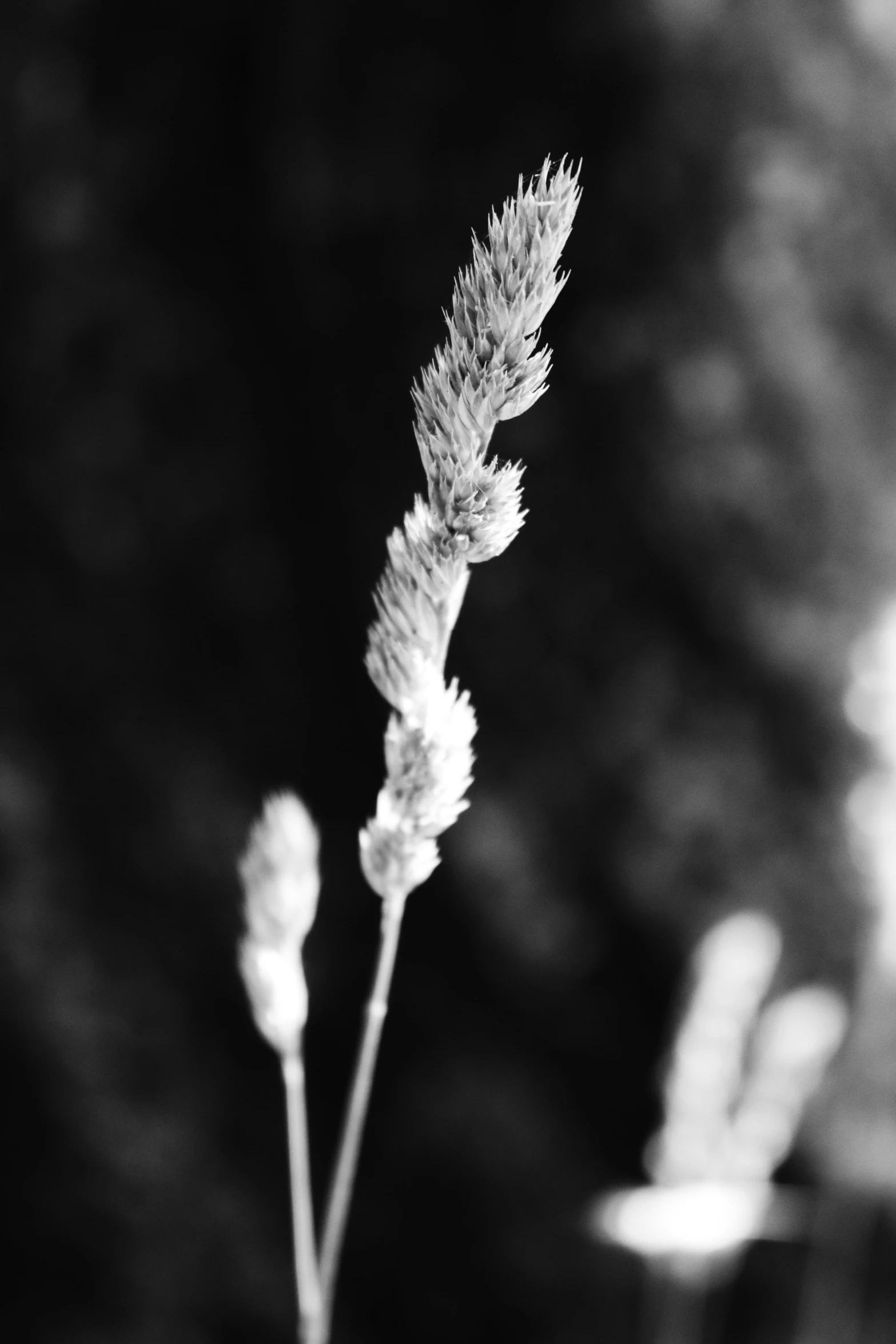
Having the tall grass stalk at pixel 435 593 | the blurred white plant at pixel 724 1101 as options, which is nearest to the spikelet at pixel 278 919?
the tall grass stalk at pixel 435 593

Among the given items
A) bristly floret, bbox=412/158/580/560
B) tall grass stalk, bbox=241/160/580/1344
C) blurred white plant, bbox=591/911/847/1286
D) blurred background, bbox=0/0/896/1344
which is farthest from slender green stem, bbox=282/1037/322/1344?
blurred background, bbox=0/0/896/1344

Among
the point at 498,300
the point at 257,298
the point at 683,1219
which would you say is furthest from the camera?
the point at 257,298

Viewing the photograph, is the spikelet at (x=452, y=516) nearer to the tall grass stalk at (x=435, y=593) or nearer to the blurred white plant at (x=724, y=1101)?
the tall grass stalk at (x=435, y=593)


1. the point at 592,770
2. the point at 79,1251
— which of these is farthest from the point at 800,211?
the point at 79,1251

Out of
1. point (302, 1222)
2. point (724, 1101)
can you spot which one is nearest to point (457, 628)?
point (724, 1101)

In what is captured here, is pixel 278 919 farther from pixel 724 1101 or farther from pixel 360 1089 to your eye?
pixel 724 1101

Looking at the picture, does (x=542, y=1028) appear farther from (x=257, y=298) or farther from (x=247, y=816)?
(x=257, y=298)
